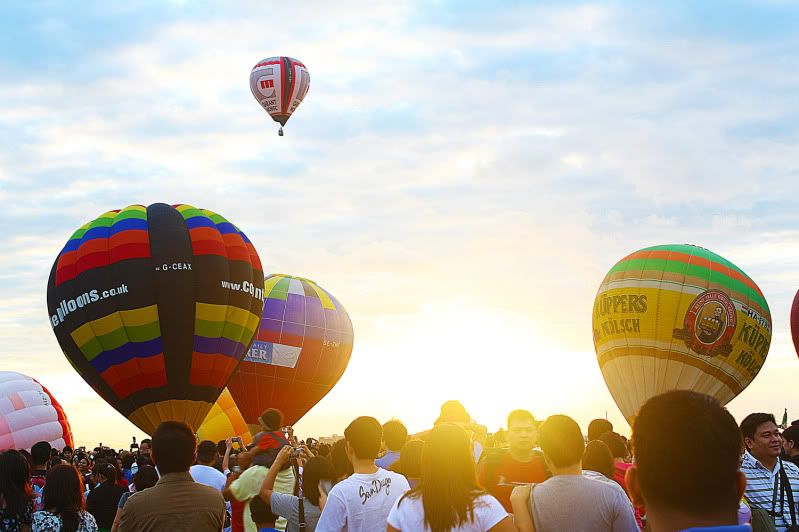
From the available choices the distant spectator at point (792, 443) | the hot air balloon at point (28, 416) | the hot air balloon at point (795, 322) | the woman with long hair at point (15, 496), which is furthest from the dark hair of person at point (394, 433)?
the hot air balloon at point (795, 322)

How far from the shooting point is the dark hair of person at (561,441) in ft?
18.4

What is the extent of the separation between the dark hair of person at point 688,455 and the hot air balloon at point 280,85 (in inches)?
1299

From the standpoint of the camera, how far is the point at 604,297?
31.3 m

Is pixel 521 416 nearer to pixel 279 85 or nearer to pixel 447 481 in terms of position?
pixel 447 481

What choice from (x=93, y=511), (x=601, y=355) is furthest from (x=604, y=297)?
(x=93, y=511)

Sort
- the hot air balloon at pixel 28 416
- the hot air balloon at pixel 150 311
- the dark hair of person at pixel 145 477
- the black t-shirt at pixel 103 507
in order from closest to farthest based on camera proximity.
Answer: the dark hair of person at pixel 145 477 < the black t-shirt at pixel 103 507 < the hot air balloon at pixel 150 311 < the hot air balloon at pixel 28 416

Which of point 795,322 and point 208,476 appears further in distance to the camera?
point 795,322

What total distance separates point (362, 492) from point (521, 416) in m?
1.78

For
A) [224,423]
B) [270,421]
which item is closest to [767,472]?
[270,421]

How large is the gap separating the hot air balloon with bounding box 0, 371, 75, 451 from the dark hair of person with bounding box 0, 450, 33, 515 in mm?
24265

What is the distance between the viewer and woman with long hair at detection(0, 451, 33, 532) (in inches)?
268

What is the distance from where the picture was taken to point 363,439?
19.9 ft

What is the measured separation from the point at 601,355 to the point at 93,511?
23.5 m

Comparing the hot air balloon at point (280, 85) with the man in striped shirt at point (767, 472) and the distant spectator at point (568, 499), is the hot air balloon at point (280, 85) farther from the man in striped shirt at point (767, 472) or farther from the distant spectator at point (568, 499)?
the distant spectator at point (568, 499)
